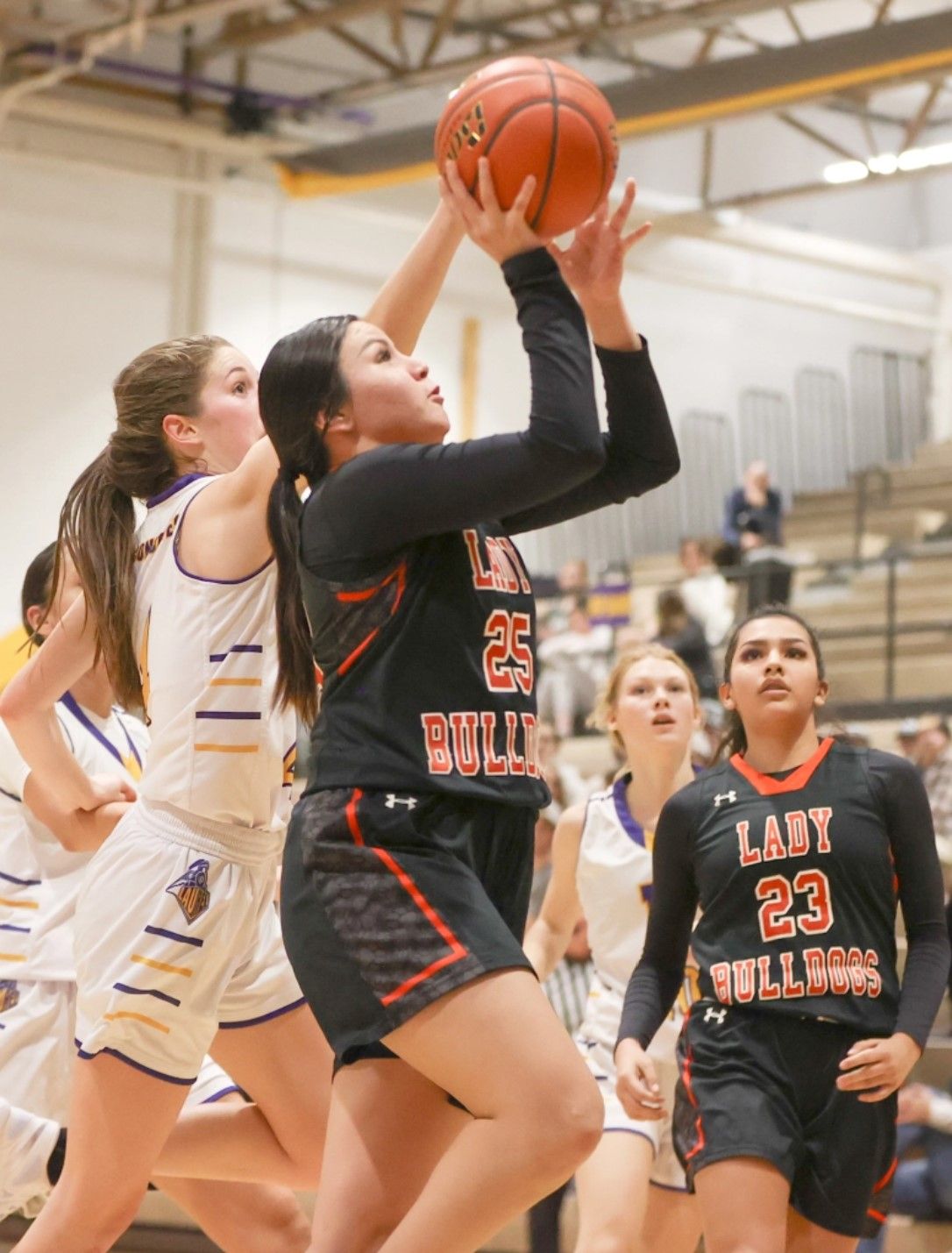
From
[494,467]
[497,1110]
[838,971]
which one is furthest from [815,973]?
[494,467]

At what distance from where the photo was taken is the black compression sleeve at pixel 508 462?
2658mm

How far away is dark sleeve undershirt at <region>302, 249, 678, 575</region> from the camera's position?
266 centimetres

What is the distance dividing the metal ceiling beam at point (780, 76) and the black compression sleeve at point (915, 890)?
29.8 feet

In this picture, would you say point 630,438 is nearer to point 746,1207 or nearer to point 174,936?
point 174,936

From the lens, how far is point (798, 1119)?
3.77 meters

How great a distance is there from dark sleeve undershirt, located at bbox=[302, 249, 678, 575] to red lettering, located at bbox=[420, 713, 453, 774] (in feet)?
0.88

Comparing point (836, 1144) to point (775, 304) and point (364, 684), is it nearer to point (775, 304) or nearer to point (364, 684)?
point (364, 684)

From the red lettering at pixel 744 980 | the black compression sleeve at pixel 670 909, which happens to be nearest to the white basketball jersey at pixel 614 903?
the black compression sleeve at pixel 670 909

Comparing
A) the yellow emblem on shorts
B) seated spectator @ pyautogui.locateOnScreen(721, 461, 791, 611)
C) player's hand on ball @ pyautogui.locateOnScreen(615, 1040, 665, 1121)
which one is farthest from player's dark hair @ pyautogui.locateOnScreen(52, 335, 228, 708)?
seated spectator @ pyautogui.locateOnScreen(721, 461, 791, 611)

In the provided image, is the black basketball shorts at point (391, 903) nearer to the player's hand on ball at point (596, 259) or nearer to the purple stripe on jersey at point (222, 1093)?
the player's hand on ball at point (596, 259)

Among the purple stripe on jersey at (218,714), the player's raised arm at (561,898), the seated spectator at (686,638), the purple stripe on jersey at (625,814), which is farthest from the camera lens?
the seated spectator at (686,638)

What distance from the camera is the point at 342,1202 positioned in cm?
275

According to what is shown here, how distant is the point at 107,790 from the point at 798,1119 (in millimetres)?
1597

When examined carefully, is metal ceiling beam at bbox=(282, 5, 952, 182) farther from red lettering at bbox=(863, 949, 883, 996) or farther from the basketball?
the basketball
